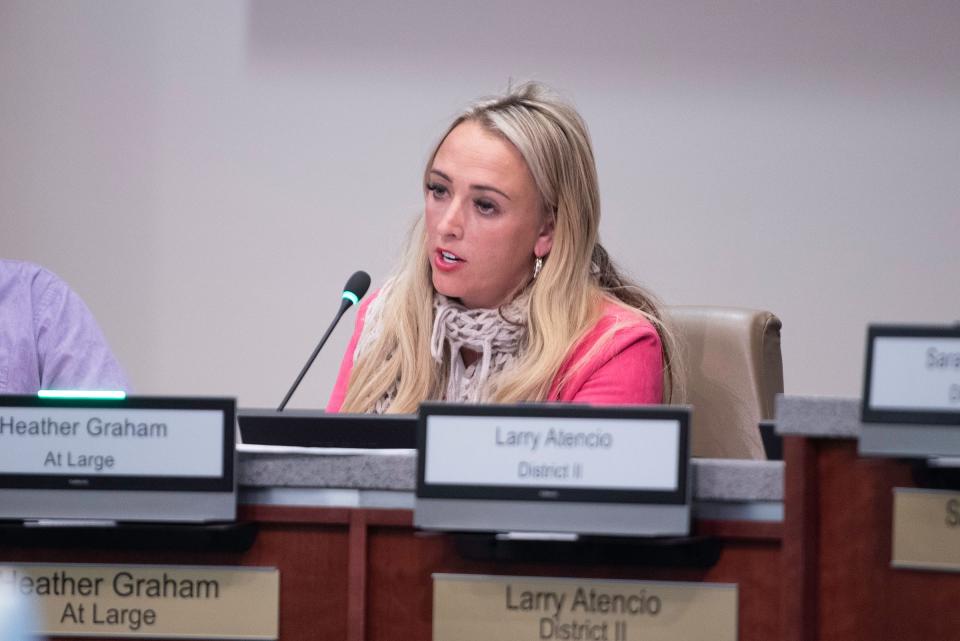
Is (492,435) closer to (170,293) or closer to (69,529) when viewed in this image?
(69,529)

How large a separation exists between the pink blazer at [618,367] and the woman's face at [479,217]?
0.18m

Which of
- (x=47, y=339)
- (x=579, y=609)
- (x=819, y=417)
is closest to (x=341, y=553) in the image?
(x=579, y=609)

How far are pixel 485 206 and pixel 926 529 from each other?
1.24 meters

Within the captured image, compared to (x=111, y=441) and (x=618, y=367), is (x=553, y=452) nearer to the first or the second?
(x=111, y=441)

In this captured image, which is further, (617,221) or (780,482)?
(617,221)

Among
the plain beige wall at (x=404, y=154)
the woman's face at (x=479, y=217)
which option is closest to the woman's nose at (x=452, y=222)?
the woman's face at (x=479, y=217)

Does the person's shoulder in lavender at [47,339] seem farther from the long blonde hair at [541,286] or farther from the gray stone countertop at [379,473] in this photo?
the gray stone countertop at [379,473]

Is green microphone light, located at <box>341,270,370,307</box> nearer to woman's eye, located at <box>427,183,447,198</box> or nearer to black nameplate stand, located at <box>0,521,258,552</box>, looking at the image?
woman's eye, located at <box>427,183,447,198</box>

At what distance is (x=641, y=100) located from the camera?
294 cm

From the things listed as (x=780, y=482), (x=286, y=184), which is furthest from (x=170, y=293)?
(x=780, y=482)

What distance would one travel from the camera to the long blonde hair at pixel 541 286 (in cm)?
192

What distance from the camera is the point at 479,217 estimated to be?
1967mm

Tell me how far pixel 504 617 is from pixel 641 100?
2234mm

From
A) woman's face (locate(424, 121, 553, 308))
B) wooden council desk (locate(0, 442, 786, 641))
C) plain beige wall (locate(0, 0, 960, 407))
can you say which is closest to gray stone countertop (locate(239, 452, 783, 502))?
wooden council desk (locate(0, 442, 786, 641))
